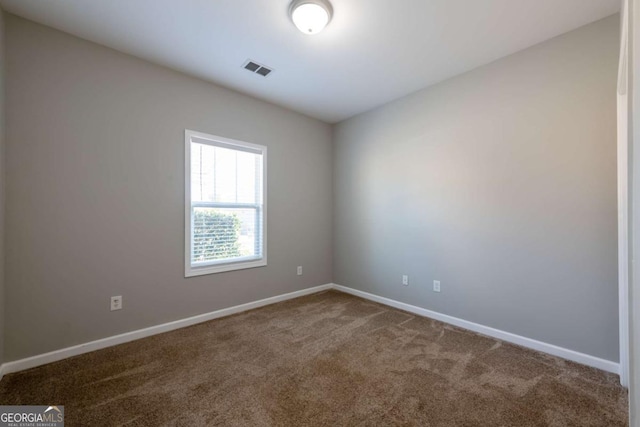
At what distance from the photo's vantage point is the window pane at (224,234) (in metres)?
3.08

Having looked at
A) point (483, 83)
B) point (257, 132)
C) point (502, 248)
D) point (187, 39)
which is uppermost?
point (187, 39)

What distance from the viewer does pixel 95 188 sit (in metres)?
2.42

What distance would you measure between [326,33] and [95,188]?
2426 millimetres

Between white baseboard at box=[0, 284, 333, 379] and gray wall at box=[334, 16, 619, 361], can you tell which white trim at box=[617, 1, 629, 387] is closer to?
gray wall at box=[334, 16, 619, 361]

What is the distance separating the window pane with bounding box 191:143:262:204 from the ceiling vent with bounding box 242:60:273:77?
948 mm

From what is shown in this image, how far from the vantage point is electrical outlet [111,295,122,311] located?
8.19 feet

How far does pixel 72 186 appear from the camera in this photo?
2312 millimetres

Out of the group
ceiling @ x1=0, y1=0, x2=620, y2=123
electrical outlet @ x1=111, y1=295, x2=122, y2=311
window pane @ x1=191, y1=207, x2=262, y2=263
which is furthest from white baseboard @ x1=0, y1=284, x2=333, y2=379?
ceiling @ x1=0, y1=0, x2=620, y2=123

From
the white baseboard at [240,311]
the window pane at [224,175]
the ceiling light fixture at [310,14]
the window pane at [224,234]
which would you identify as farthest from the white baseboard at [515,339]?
the ceiling light fixture at [310,14]

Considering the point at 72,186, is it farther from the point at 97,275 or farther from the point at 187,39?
the point at 187,39

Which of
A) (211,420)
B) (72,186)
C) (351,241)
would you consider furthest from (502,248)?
(72,186)

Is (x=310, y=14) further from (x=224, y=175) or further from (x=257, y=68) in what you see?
(x=224, y=175)

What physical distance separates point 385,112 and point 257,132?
5.68 ft

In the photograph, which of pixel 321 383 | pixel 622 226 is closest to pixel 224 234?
pixel 321 383
